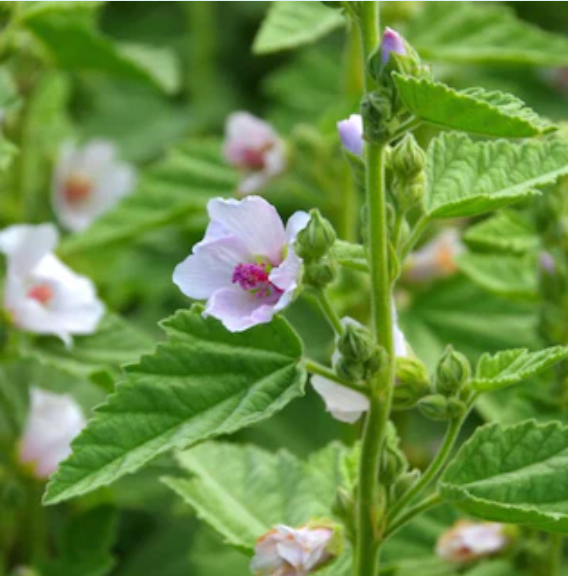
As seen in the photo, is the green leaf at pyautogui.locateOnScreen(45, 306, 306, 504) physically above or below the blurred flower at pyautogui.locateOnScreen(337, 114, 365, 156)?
below

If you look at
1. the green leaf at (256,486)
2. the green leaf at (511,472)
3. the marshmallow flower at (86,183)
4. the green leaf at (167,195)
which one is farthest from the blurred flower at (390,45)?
the marshmallow flower at (86,183)

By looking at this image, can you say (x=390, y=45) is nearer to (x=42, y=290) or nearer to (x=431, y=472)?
(x=431, y=472)

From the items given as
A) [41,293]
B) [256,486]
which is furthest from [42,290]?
[256,486]

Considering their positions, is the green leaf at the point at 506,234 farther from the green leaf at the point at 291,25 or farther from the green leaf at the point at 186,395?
Answer: the green leaf at the point at 186,395

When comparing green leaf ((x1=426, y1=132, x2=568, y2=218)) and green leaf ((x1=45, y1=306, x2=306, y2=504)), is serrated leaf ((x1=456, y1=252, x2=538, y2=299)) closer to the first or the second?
green leaf ((x1=426, y1=132, x2=568, y2=218))

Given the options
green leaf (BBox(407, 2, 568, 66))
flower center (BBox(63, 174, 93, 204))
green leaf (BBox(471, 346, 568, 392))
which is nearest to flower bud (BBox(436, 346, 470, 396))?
green leaf (BBox(471, 346, 568, 392))

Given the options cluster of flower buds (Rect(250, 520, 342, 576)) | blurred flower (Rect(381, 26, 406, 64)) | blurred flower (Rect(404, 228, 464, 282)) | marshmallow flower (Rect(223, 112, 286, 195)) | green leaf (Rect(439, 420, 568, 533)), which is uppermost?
blurred flower (Rect(381, 26, 406, 64))
